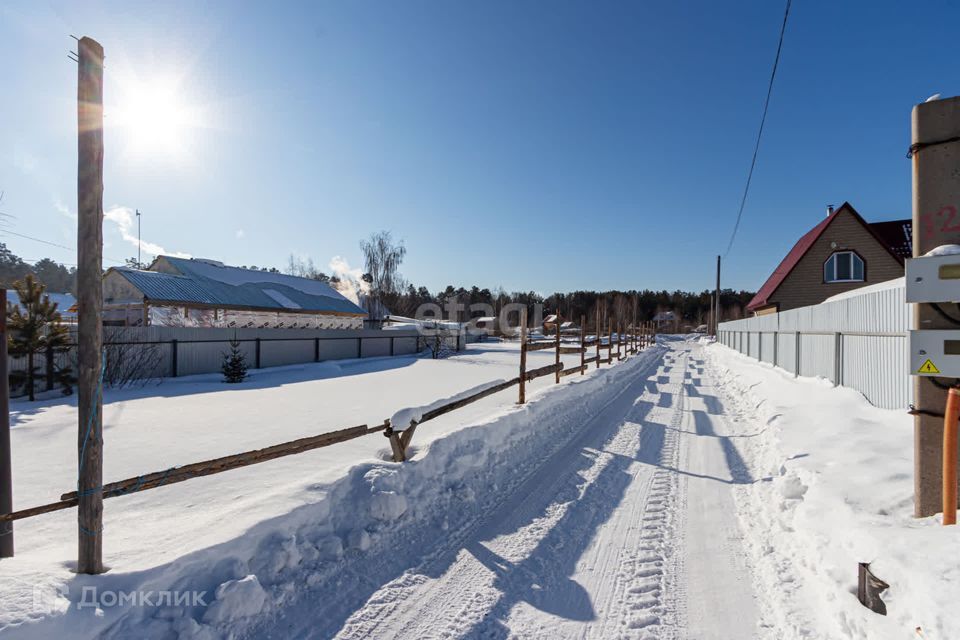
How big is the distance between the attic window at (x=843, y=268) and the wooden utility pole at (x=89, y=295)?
1041 inches

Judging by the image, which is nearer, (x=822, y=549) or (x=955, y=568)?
(x=955, y=568)

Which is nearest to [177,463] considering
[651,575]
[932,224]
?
[651,575]

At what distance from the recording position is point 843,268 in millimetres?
20188

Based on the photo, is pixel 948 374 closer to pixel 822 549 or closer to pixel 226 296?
pixel 822 549

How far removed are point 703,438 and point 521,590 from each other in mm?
5195

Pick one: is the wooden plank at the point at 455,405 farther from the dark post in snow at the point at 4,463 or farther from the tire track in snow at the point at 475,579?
the dark post in snow at the point at 4,463

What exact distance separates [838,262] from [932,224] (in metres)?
22.7

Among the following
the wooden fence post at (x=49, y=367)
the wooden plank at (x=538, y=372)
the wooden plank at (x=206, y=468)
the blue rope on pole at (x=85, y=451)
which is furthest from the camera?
the wooden fence post at (x=49, y=367)

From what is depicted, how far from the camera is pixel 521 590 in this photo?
2.82 metres

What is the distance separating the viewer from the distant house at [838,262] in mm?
19516

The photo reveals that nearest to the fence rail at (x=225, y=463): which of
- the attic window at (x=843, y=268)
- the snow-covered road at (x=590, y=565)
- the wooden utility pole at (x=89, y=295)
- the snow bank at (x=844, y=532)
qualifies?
the wooden utility pole at (x=89, y=295)

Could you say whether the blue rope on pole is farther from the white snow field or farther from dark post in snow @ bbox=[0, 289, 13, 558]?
dark post in snow @ bbox=[0, 289, 13, 558]

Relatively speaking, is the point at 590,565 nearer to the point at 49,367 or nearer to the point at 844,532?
the point at 844,532

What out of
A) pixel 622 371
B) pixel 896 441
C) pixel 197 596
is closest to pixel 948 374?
pixel 896 441
